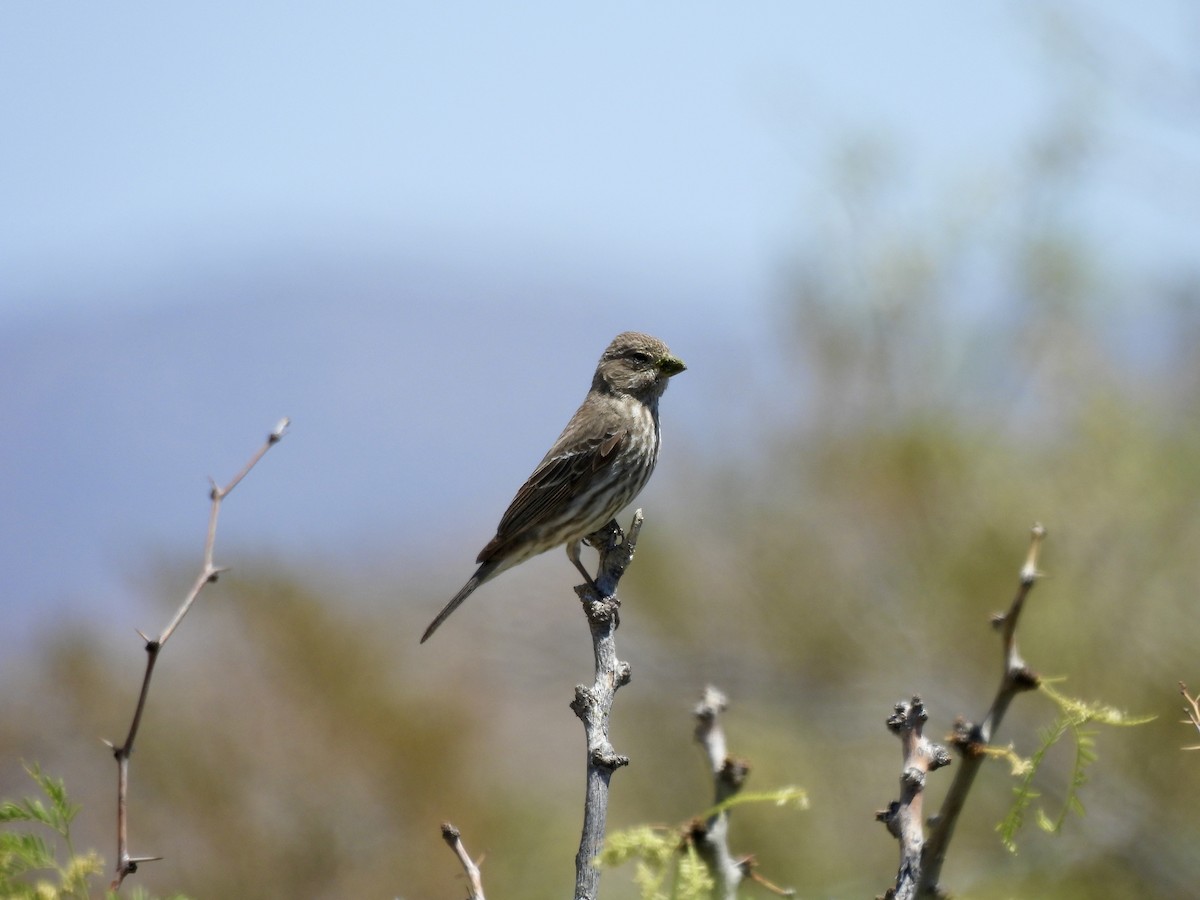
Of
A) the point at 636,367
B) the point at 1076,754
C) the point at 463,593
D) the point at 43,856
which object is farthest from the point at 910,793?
the point at 636,367

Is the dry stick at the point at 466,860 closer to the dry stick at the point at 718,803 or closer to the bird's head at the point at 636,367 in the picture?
the dry stick at the point at 718,803

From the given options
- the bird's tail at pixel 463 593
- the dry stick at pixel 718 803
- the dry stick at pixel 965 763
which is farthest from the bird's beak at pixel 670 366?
the dry stick at pixel 965 763

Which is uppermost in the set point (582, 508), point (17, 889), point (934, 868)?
point (582, 508)

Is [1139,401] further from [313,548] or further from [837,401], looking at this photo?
[313,548]

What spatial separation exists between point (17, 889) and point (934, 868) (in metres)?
1.65

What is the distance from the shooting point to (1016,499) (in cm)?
1449

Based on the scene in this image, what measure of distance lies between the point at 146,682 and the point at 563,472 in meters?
5.08

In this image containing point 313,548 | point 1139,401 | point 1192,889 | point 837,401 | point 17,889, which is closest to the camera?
point 17,889

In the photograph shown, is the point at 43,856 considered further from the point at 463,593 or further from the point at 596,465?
the point at 596,465

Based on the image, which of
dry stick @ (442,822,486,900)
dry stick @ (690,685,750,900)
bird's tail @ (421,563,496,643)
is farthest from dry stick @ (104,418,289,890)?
bird's tail @ (421,563,496,643)

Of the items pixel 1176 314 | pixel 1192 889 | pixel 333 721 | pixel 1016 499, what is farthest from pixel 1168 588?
pixel 333 721

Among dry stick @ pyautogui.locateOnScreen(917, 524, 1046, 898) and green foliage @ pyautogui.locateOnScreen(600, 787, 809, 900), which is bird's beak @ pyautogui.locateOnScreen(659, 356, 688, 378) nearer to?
dry stick @ pyautogui.locateOnScreen(917, 524, 1046, 898)

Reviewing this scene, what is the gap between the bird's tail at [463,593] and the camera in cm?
683

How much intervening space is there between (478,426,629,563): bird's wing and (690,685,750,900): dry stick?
12.8 ft
